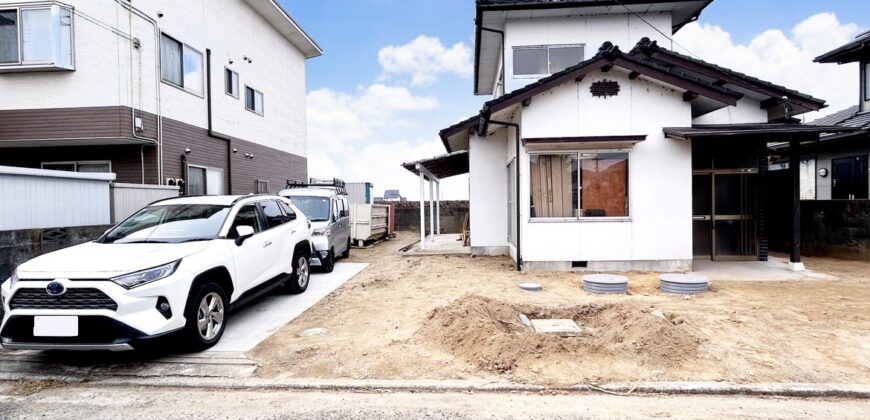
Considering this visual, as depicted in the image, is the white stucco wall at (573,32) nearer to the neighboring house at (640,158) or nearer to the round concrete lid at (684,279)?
the neighboring house at (640,158)

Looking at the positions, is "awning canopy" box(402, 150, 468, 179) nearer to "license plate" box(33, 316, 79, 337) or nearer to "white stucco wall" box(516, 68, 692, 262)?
"white stucco wall" box(516, 68, 692, 262)

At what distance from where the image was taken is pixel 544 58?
11.4 meters

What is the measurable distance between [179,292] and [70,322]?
Answer: 87 centimetres

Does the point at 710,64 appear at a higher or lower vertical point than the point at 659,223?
higher

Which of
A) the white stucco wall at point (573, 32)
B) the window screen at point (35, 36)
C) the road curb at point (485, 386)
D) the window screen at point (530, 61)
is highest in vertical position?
the white stucco wall at point (573, 32)

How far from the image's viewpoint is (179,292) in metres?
4.19

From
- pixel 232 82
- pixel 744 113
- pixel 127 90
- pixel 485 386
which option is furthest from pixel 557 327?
pixel 232 82

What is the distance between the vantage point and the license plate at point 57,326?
12.6ft

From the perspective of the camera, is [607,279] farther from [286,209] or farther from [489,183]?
[286,209]

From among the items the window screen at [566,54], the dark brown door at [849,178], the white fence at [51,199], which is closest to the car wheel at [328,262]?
the white fence at [51,199]

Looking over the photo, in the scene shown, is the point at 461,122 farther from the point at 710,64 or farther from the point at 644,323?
the point at 644,323

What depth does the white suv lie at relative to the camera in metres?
3.88

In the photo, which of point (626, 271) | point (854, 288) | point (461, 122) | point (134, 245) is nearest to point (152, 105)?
point (134, 245)

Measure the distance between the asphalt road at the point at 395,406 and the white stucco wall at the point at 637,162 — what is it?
207 inches
